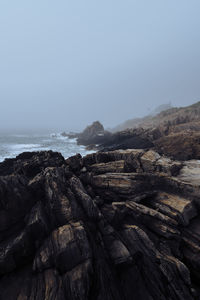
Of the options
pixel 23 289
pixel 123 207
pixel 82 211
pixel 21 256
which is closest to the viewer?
pixel 23 289

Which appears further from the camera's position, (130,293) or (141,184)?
(141,184)

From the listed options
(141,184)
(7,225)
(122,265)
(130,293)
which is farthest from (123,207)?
(7,225)

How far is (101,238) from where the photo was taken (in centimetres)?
728

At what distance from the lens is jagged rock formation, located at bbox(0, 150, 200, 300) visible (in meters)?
5.63

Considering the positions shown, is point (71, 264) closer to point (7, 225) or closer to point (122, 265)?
point (122, 265)

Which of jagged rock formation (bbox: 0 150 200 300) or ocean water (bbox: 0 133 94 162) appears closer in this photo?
jagged rock formation (bbox: 0 150 200 300)

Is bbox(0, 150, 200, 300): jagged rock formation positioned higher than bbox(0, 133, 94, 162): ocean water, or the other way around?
bbox(0, 133, 94, 162): ocean water

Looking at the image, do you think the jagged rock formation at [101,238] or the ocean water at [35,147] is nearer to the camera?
the jagged rock formation at [101,238]

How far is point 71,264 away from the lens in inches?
232

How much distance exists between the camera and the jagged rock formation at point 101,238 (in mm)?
5629

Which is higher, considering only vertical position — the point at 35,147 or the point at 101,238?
the point at 35,147

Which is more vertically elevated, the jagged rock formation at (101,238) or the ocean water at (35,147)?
the ocean water at (35,147)

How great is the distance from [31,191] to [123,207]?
6696mm

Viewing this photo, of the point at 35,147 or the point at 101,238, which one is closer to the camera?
the point at 101,238
